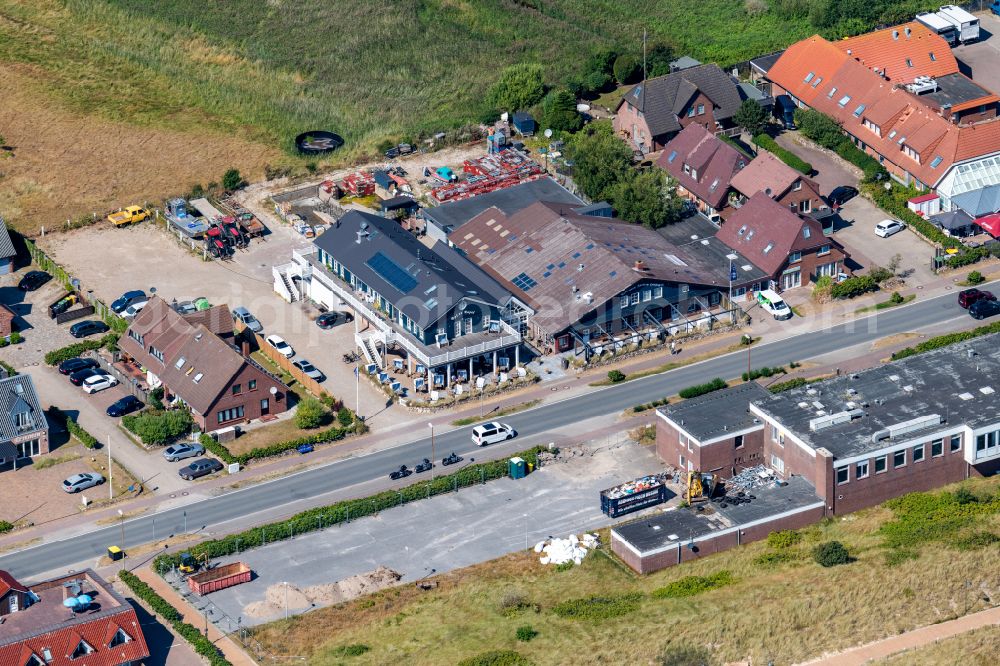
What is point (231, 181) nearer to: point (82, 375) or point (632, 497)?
point (82, 375)

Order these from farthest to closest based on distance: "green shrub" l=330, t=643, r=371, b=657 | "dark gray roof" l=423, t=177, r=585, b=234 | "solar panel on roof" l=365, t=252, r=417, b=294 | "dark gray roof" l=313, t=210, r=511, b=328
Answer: "dark gray roof" l=423, t=177, r=585, b=234 → "solar panel on roof" l=365, t=252, r=417, b=294 → "dark gray roof" l=313, t=210, r=511, b=328 → "green shrub" l=330, t=643, r=371, b=657

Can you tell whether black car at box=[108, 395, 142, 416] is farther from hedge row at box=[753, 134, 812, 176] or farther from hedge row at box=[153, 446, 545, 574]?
hedge row at box=[753, 134, 812, 176]

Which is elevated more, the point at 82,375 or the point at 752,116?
the point at 752,116

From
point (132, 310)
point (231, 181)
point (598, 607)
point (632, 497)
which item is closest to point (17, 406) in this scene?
point (132, 310)

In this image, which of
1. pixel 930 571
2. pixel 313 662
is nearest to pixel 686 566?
pixel 930 571

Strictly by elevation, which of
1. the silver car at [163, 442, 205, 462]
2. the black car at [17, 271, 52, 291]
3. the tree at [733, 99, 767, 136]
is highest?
the tree at [733, 99, 767, 136]

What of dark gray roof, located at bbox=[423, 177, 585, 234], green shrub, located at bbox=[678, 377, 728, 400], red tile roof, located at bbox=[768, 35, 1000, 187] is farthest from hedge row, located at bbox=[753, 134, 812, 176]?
green shrub, located at bbox=[678, 377, 728, 400]
